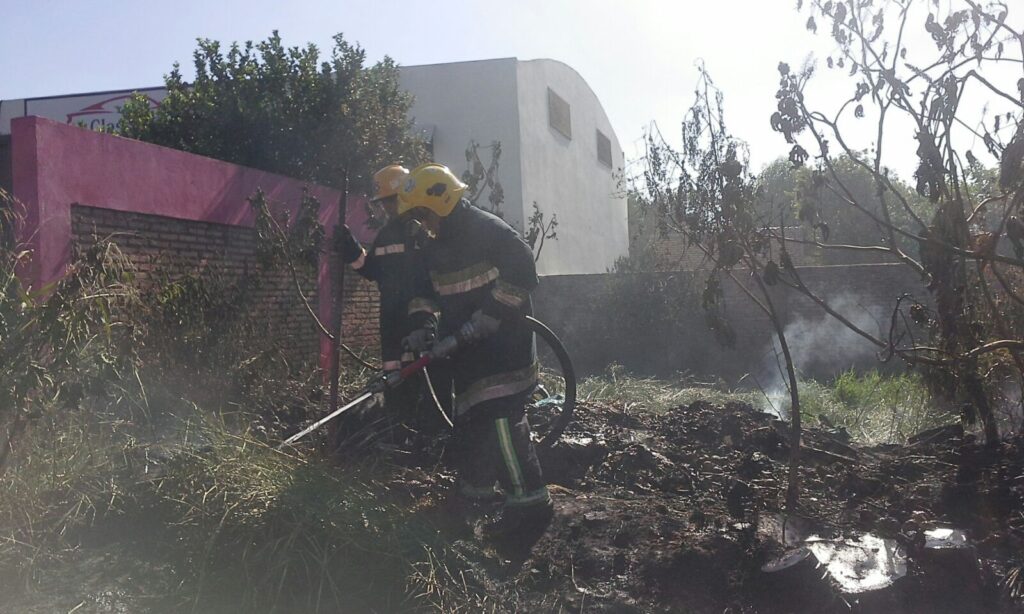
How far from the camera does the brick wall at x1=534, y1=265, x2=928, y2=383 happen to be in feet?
43.7

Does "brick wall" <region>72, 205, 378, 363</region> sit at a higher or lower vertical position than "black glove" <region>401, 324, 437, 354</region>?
higher

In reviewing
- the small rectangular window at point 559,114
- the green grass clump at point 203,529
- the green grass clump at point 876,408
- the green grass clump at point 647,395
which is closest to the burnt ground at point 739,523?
the green grass clump at point 203,529

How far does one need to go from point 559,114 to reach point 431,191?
50.4 ft

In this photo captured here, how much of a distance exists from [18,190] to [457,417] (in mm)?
3330

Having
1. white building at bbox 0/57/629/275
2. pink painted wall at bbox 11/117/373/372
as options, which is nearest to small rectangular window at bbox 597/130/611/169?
white building at bbox 0/57/629/275

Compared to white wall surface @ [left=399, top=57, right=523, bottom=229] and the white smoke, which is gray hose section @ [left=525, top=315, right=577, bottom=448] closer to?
the white smoke

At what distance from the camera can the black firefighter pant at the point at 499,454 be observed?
4.23 meters

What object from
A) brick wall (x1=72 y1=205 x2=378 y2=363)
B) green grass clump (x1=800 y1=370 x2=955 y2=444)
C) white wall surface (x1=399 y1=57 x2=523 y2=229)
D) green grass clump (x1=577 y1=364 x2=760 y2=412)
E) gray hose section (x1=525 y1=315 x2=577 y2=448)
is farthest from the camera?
white wall surface (x1=399 y1=57 x2=523 y2=229)

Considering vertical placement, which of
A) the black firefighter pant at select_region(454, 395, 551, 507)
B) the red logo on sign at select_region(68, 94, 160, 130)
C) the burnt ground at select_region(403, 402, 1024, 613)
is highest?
the red logo on sign at select_region(68, 94, 160, 130)

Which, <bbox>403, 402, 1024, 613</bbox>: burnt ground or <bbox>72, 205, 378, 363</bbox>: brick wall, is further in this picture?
<bbox>72, 205, 378, 363</bbox>: brick wall

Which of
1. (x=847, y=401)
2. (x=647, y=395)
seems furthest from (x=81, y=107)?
(x=847, y=401)

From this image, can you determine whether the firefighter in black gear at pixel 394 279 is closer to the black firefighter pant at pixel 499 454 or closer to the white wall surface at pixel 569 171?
the black firefighter pant at pixel 499 454

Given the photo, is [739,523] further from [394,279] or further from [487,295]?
[394,279]

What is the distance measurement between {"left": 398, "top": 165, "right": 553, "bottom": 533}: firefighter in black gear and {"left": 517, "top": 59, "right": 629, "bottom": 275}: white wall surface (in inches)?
483
